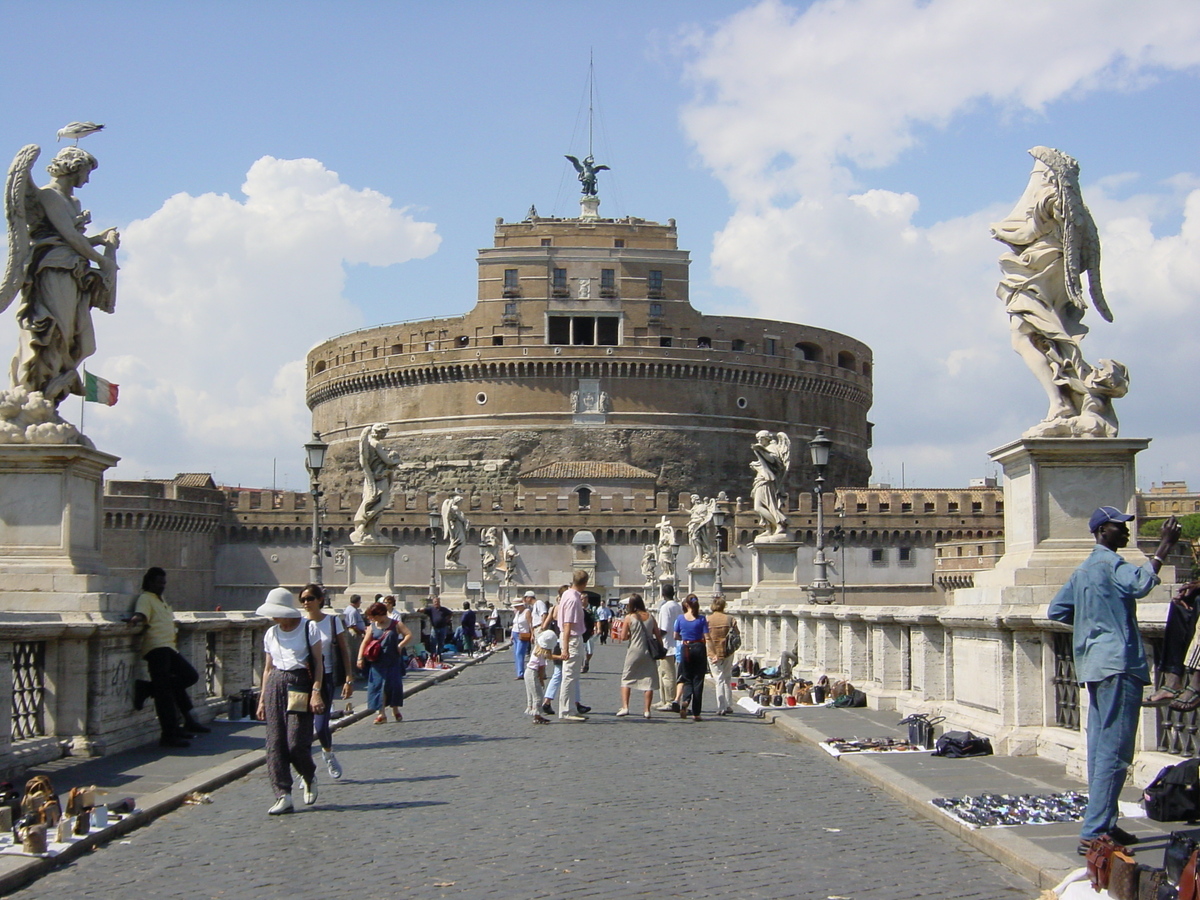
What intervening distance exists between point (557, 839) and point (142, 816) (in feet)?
6.80

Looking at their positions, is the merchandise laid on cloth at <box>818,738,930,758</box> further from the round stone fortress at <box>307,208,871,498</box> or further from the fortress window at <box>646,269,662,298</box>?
the fortress window at <box>646,269,662,298</box>

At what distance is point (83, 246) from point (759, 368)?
68.0 m

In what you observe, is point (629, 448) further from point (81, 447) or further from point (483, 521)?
point (81, 447)

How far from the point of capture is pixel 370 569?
19.9 m

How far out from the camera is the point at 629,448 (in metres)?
72.8

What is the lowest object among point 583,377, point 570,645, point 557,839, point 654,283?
point 557,839

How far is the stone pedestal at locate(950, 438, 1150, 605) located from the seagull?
249 inches

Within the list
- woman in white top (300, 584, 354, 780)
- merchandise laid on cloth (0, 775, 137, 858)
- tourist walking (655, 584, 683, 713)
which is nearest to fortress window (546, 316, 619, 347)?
tourist walking (655, 584, 683, 713)

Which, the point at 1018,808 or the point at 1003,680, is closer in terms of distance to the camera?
the point at 1018,808

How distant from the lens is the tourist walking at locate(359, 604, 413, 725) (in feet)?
40.3

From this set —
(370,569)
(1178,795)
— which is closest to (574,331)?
(370,569)

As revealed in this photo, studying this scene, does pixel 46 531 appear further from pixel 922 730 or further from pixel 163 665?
pixel 922 730

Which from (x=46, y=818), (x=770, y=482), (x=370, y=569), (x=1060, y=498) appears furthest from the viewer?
(x=770, y=482)

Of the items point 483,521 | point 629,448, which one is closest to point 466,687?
point 483,521
